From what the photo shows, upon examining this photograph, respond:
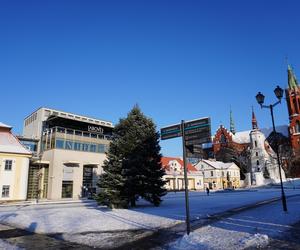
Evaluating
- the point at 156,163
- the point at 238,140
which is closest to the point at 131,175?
the point at 156,163

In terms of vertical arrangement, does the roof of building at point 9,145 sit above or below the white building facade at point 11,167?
above

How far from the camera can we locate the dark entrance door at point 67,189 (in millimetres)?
49094

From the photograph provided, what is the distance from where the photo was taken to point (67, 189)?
49.7 m

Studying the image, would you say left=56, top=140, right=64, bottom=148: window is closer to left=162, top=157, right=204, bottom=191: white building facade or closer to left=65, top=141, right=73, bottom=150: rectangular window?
left=65, top=141, right=73, bottom=150: rectangular window

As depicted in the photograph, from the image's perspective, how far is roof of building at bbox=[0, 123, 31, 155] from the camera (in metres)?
40.0

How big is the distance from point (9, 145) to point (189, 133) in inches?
1458

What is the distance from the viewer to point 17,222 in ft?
50.4

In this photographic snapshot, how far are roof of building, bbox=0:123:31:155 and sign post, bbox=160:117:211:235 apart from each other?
114ft

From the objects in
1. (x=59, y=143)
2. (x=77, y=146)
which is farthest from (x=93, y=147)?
(x=59, y=143)

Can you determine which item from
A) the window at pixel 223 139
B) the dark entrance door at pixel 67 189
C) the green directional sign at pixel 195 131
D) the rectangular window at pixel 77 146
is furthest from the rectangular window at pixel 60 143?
the window at pixel 223 139

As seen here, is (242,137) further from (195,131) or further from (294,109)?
(195,131)

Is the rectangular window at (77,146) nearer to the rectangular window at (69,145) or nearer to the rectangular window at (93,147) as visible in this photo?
the rectangular window at (69,145)

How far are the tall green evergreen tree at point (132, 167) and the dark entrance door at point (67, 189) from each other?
1141 inches

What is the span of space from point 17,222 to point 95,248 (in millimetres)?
8313
